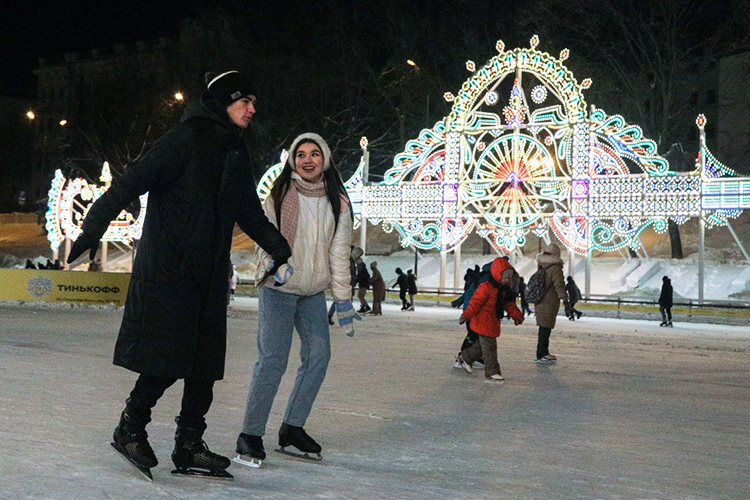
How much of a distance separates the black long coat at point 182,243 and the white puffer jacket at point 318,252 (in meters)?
0.59

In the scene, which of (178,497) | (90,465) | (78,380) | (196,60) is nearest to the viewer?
(178,497)

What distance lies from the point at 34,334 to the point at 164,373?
991 cm

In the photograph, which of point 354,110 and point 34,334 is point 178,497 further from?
point 354,110

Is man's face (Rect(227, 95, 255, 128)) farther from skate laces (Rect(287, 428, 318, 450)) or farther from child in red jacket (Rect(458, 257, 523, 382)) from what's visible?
child in red jacket (Rect(458, 257, 523, 382))

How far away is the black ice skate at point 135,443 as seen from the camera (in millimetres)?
4320

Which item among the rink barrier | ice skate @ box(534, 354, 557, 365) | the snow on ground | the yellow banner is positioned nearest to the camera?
ice skate @ box(534, 354, 557, 365)

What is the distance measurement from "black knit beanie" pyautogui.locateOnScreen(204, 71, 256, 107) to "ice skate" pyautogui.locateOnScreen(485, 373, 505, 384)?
17.8 feet

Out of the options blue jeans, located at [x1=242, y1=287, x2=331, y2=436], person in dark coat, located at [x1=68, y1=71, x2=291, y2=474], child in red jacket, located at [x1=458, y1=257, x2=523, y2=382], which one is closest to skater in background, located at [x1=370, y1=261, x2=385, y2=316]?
child in red jacket, located at [x1=458, y1=257, x2=523, y2=382]

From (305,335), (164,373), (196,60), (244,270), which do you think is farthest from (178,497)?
(196,60)

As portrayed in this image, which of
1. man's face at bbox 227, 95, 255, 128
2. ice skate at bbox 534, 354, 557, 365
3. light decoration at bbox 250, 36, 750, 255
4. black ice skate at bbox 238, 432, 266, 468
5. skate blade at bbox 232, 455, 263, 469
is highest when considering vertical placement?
light decoration at bbox 250, 36, 750, 255

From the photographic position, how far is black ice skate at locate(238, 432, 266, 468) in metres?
4.74

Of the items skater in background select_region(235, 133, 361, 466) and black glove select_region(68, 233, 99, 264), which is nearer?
black glove select_region(68, 233, 99, 264)

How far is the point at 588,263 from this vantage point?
27.3 m

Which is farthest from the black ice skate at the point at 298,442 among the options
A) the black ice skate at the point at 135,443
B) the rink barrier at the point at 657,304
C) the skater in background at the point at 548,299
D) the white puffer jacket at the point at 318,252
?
the rink barrier at the point at 657,304
